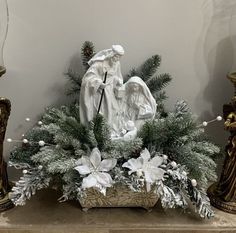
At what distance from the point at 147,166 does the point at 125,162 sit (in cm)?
6

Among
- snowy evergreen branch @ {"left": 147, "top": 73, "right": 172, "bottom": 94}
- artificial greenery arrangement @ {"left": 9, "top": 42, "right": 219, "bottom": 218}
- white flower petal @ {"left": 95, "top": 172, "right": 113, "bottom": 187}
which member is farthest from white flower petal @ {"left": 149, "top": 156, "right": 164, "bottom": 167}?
snowy evergreen branch @ {"left": 147, "top": 73, "right": 172, "bottom": 94}

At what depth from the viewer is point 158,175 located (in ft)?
2.94

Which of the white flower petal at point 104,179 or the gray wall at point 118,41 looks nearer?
the white flower petal at point 104,179

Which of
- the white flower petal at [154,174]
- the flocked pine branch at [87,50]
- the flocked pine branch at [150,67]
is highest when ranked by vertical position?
the flocked pine branch at [87,50]

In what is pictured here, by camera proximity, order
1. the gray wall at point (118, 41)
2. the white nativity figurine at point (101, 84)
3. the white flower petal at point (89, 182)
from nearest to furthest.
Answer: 1. the white flower petal at point (89, 182)
2. the white nativity figurine at point (101, 84)
3. the gray wall at point (118, 41)

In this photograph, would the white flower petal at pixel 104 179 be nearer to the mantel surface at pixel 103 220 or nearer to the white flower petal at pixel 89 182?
the white flower petal at pixel 89 182

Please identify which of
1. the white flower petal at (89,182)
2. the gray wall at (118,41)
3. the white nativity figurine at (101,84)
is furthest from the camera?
the gray wall at (118,41)

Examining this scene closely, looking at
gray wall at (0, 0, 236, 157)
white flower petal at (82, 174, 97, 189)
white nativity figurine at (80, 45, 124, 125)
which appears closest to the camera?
white flower petal at (82, 174, 97, 189)

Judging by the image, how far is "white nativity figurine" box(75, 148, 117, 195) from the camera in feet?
2.90

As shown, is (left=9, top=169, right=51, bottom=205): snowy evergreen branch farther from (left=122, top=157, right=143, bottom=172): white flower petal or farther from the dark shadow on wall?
the dark shadow on wall

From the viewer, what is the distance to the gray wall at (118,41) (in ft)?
3.54

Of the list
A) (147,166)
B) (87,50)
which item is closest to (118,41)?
(87,50)

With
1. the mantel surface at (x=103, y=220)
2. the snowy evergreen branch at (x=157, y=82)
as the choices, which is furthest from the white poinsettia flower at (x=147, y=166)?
the snowy evergreen branch at (x=157, y=82)

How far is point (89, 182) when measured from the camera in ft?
2.88
